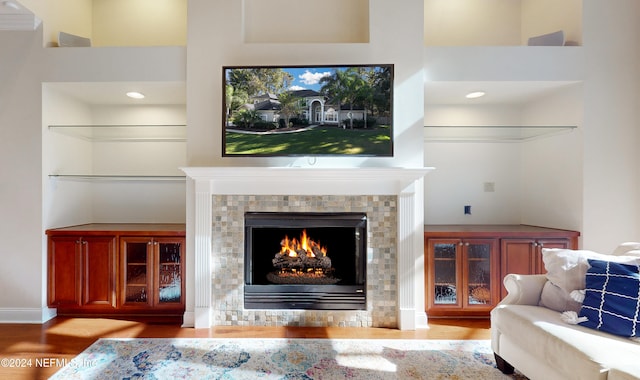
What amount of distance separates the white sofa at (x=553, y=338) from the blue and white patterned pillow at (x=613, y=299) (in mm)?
45

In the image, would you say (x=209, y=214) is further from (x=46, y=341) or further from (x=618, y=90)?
(x=618, y=90)

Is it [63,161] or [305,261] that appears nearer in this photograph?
[305,261]

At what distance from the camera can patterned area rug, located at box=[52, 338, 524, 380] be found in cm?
219

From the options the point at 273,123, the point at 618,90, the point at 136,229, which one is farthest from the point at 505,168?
the point at 136,229

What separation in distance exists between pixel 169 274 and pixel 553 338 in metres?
2.99

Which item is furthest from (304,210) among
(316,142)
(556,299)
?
(556,299)

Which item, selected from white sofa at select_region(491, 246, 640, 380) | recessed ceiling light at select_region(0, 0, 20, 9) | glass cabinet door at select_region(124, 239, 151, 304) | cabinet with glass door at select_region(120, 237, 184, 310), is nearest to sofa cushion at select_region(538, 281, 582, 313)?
white sofa at select_region(491, 246, 640, 380)

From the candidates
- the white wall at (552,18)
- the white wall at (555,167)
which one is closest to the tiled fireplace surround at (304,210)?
the white wall at (555,167)

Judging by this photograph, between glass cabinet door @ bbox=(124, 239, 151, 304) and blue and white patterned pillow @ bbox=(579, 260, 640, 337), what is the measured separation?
343 cm

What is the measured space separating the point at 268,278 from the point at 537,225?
2.93 metres

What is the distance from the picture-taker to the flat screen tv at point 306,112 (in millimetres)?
2898

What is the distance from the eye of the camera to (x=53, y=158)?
3201 mm

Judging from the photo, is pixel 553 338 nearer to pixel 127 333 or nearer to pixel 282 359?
pixel 282 359

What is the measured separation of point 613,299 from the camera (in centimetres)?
→ 183
